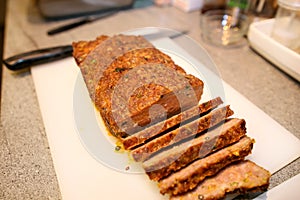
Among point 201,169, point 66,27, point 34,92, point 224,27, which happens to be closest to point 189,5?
point 224,27

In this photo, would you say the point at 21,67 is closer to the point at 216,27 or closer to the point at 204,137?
the point at 204,137

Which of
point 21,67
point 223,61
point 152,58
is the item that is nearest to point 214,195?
point 152,58

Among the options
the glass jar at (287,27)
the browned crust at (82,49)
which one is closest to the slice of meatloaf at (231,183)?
the browned crust at (82,49)

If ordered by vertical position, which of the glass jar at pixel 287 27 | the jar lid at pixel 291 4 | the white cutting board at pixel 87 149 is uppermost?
the jar lid at pixel 291 4

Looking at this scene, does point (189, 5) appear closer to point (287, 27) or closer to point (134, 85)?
point (287, 27)

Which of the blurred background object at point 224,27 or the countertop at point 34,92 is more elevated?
the blurred background object at point 224,27

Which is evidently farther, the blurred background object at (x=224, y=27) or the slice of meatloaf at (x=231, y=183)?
the blurred background object at (x=224, y=27)

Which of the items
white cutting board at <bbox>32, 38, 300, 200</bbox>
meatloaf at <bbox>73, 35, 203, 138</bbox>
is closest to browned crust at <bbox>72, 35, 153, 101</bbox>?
meatloaf at <bbox>73, 35, 203, 138</bbox>

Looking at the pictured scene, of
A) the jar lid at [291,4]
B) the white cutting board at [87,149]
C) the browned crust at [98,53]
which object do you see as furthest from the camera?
the jar lid at [291,4]

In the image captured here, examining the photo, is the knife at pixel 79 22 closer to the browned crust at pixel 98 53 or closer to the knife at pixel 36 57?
the knife at pixel 36 57
